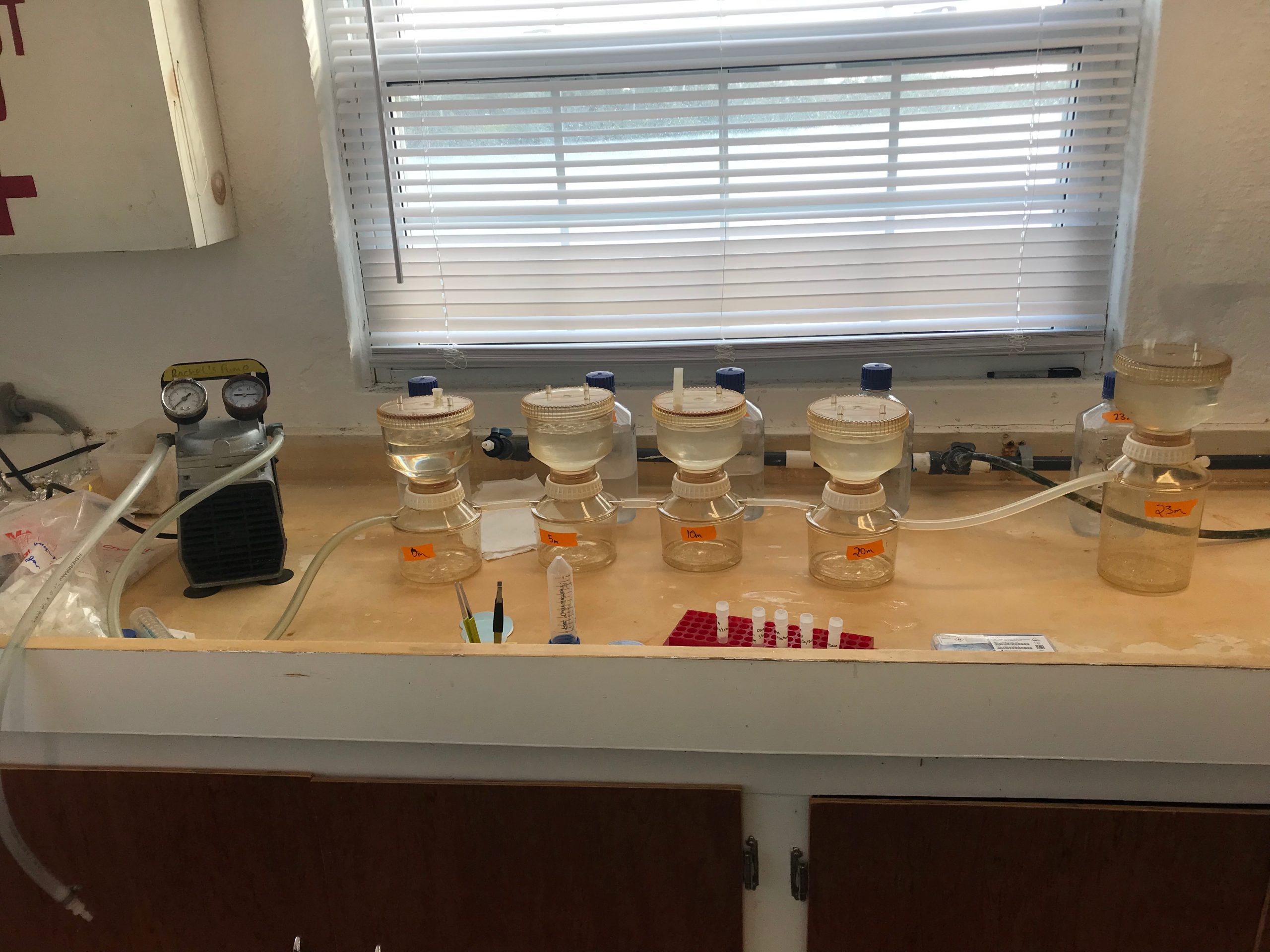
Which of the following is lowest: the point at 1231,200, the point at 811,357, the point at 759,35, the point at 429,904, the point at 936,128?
the point at 429,904

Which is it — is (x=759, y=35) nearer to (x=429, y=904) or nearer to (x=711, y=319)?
(x=711, y=319)

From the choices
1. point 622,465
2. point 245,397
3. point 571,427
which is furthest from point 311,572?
point 622,465

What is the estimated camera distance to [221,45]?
157 cm

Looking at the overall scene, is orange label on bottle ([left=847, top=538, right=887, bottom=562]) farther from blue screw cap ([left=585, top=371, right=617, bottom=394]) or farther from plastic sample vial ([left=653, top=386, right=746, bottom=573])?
blue screw cap ([left=585, top=371, right=617, bottom=394])

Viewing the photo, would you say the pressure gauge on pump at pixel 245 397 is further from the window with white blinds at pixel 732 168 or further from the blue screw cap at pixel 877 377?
the blue screw cap at pixel 877 377

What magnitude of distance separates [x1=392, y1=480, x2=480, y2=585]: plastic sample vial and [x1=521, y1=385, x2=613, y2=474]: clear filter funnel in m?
0.15

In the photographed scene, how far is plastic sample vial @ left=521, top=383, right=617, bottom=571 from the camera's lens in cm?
127

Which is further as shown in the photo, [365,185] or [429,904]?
[365,185]

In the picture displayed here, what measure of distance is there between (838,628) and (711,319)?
83 centimetres

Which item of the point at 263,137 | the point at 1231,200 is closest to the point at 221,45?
the point at 263,137

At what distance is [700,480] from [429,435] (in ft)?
1.37

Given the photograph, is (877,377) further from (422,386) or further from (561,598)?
(422,386)

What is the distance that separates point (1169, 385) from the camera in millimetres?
1106

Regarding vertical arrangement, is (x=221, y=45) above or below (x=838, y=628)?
above
